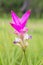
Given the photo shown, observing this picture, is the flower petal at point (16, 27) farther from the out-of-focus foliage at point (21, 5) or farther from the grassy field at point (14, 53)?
the out-of-focus foliage at point (21, 5)

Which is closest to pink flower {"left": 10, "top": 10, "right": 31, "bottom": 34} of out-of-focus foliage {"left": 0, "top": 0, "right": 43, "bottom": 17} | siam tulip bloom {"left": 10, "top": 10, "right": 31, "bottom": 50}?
siam tulip bloom {"left": 10, "top": 10, "right": 31, "bottom": 50}

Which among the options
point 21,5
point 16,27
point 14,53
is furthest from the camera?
point 21,5

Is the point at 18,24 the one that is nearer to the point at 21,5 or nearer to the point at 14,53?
the point at 14,53

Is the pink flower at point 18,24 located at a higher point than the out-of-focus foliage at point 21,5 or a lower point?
lower

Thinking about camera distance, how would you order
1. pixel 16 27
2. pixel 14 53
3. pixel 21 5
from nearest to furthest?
1. pixel 16 27
2. pixel 14 53
3. pixel 21 5

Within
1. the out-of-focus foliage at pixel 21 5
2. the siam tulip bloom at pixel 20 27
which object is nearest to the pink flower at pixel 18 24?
the siam tulip bloom at pixel 20 27

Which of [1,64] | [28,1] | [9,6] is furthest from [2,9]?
[1,64]

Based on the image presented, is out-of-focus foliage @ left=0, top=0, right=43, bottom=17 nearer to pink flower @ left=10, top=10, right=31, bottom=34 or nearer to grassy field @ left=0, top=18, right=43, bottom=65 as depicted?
grassy field @ left=0, top=18, right=43, bottom=65

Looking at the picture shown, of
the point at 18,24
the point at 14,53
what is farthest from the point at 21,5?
the point at 18,24
